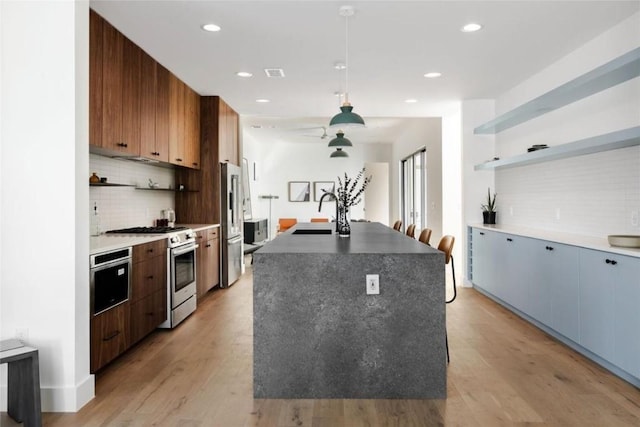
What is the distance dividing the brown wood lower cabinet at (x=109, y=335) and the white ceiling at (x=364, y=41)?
2182 mm

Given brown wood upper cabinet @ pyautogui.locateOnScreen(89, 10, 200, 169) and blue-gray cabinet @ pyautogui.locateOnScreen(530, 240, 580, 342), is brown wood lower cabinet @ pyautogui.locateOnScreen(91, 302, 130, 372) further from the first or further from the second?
blue-gray cabinet @ pyautogui.locateOnScreen(530, 240, 580, 342)

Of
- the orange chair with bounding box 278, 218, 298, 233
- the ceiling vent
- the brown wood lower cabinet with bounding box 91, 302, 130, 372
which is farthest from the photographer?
the orange chair with bounding box 278, 218, 298, 233

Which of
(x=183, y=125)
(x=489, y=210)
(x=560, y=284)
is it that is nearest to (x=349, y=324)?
(x=560, y=284)

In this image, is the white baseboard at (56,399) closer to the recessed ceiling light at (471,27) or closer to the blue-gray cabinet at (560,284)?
the blue-gray cabinet at (560,284)

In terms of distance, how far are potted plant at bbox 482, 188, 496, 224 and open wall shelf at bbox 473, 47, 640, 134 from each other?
1093 millimetres

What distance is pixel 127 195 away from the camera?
15.1 feet

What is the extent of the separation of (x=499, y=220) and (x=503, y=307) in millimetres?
1401

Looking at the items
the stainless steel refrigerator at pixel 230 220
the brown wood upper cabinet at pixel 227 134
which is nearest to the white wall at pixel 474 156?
the stainless steel refrigerator at pixel 230 220

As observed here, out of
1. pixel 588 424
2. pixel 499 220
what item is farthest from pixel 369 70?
pixel 588 424

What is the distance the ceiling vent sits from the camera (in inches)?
186

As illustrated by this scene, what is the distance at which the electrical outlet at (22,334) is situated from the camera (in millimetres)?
2518

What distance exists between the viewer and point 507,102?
5.69m

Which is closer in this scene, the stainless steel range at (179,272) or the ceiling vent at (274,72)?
the stainless steel range at (179,272)

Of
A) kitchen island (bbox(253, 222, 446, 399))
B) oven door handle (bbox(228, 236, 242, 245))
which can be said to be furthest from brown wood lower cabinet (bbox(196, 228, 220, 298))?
kitchen island (bbox(253, 222, 446, 399))
